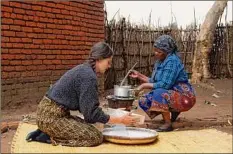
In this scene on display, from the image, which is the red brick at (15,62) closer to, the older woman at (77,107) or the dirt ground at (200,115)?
the dirt ground at (200,115)

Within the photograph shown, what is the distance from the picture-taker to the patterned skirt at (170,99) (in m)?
5.10

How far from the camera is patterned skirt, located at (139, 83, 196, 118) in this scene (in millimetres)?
5102

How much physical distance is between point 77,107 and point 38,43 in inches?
138

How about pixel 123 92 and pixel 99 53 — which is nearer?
pixel 99 53

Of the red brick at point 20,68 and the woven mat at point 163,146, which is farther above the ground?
the red brick at point 20,68

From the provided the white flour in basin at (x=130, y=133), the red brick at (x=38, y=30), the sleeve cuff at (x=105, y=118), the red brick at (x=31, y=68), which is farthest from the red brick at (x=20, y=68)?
the sleeve cuff at (x=105, y=118)

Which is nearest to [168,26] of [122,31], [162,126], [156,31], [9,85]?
[156,31]

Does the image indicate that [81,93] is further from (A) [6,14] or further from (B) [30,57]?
(B) [30,57]

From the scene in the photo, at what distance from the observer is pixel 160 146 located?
430cm

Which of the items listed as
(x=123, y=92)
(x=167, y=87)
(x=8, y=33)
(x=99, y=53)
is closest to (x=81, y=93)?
(x=99, y=53)

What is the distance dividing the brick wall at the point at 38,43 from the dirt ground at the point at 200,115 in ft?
1.38

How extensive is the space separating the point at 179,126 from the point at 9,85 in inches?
117

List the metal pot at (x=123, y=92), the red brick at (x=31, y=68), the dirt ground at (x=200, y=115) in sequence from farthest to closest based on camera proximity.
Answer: the red brick at (x=31, y=68) → the dirt ground at (x=200, y=115) → the metal pot at (x=123, y=92)

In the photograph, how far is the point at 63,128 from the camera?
4.15m
